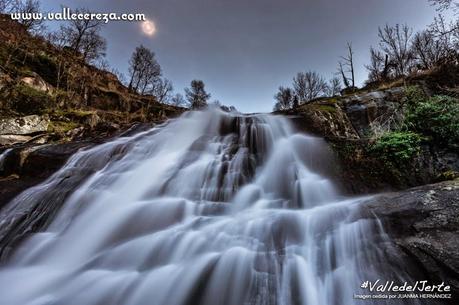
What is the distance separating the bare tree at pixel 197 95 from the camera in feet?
127

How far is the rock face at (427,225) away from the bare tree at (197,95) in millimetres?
35222

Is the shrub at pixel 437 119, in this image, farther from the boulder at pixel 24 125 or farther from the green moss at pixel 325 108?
the boulder at pixel 24 125

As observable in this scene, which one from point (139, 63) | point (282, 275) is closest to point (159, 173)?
point (282, 275)

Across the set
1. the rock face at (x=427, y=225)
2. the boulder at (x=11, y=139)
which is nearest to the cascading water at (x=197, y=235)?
the rock face at (x=427, y=225)

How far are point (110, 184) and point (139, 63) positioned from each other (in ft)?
95.5

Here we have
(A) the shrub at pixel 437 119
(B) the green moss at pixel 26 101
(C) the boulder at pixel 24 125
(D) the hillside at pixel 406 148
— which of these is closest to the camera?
(D) the hillside at pixel 406 148

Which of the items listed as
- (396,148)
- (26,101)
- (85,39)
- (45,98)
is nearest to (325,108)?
(396,148)

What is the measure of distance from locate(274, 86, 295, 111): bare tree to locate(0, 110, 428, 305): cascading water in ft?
124

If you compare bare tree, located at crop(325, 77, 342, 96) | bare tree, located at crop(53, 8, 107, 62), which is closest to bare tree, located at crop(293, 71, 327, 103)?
bare tree, located at crop(325, 77, 342, 96)

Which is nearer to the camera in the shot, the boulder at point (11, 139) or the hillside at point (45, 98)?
the boulder at point (11, 139)

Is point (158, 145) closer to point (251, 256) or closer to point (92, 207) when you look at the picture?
point (92, 207)

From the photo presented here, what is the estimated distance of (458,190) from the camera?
14.4ft

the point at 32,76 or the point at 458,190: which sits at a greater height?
the point at 32,76

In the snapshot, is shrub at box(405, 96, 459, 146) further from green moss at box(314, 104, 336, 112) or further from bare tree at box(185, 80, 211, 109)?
bare tree at box(185, 80, 211, 109)
